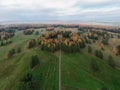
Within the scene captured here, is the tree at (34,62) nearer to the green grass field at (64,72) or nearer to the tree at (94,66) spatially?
the green grass field at (64,72)

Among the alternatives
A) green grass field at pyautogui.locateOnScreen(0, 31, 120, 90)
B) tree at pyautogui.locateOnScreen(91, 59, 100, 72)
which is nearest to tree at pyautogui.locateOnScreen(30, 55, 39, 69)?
green grass field at pyautogui.locateOnScreen(0, 31, 120, 90)

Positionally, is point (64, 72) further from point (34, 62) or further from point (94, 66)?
point (94, 66)

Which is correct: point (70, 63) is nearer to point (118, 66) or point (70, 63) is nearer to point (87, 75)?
point (87, 75)

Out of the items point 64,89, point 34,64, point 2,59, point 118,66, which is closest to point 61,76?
point 64,89

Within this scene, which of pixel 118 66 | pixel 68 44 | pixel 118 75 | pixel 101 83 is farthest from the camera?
pixel 68 44

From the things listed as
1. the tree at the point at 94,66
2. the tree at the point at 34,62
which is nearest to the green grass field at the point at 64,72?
the tree at the point at 94,66

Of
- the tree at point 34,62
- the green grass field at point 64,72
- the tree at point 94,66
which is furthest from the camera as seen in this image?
the tree at point 94,66

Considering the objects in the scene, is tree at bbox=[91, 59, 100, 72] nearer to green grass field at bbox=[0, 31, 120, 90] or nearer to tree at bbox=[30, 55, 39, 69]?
green grass field at bbox=[0, 31, 120, 90]

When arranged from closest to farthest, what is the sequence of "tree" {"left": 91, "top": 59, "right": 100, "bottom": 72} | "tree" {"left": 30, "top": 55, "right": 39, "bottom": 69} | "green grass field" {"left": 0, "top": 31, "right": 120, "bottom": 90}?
"green grass field" {"left": 0, "top": 31, "right": 120, "bottom": 90}, "tree" {"left": 30, "top": 55, "right": 39, "bottom": 69}, "tree" {"left": 91, "top": 59, "right": 100, "bottom": 72}

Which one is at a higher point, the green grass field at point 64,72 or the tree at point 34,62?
the tree at point 34,62
